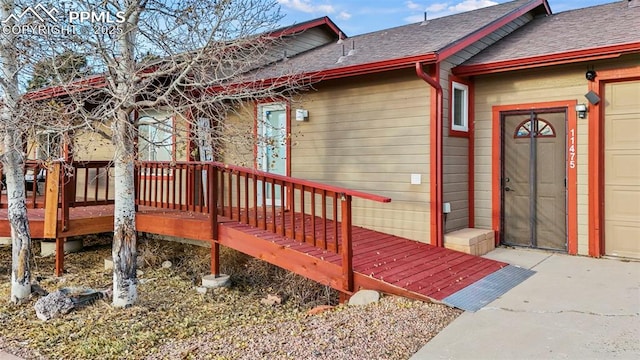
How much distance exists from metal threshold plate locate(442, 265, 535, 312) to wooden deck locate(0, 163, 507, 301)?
0.09m

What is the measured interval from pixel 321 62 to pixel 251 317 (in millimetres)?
4474

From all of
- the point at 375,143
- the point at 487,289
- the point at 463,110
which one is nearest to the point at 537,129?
the point at 463,110

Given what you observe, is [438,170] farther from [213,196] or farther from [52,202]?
[52,202]

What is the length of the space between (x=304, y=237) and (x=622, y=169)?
3.84 m

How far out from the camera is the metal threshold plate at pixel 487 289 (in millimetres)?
4004

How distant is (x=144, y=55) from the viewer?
4.72 meters

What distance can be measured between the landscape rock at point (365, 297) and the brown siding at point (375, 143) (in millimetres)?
2026

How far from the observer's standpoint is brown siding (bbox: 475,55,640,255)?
574 centimetres

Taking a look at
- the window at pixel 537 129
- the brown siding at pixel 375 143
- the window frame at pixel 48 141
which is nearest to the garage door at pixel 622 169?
the window at pixel 537 129

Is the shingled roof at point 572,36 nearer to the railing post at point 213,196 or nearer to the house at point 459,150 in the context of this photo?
the house at point 459,150

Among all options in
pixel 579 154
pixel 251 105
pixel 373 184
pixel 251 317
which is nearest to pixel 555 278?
pixel 579 154

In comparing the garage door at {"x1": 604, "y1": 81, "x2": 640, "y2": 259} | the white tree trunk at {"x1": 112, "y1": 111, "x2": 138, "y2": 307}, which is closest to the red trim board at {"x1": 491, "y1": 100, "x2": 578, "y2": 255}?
the garage door at {"x1": 604, "y1": 81, "x2": 640, "y2": 259}

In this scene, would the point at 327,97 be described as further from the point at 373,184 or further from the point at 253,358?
the point at 253,358

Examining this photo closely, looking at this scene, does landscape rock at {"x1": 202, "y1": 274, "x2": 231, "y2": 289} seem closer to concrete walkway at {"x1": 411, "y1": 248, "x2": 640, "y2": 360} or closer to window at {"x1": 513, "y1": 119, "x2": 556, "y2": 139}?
concrete walkway at {"x1": 411, "y1": 248, "x2": 640, "y2": 360}
